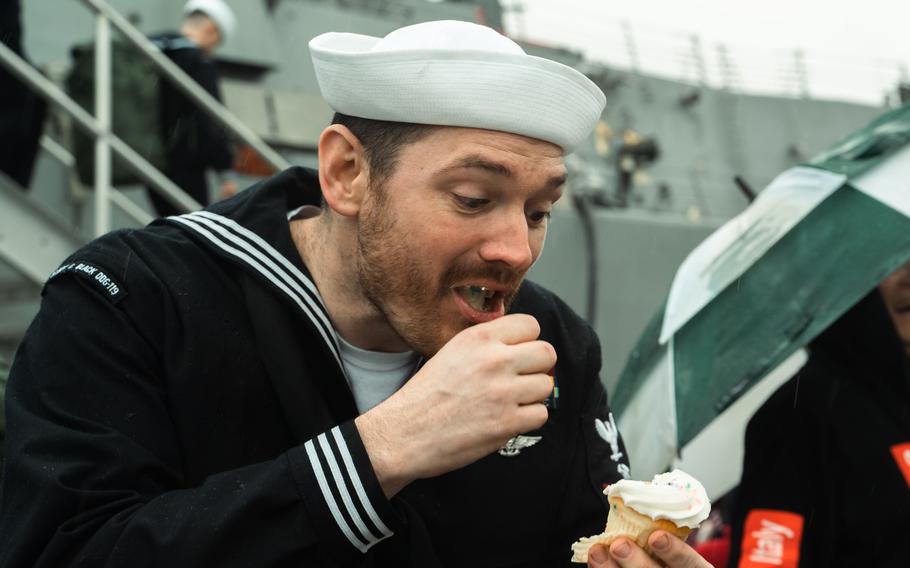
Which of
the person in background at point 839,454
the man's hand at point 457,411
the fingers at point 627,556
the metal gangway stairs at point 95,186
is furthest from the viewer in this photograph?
the metal gangway stairs at point 95,186

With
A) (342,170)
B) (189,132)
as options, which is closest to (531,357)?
(342,170)

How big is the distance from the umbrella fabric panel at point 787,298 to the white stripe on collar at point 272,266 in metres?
1.64

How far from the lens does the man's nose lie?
184 centimetres

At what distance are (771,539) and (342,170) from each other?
72.0 inches

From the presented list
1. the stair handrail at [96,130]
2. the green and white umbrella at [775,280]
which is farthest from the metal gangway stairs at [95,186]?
the green and white umbrella at [775,280]

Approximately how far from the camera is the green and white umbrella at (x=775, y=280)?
10.5 ft

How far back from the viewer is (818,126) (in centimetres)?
1438

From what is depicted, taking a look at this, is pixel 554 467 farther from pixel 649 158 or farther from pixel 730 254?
pixel 649 158

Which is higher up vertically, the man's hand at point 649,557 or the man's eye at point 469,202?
the man's eye at point 469,202

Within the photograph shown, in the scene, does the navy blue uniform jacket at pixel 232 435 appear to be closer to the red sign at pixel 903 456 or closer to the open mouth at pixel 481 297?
the open mouth at pixel 481 297

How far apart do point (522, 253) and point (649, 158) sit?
1013 centimetres

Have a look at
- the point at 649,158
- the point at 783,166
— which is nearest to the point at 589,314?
the point at 649,158

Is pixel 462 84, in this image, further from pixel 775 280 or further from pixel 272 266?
pixel 775 280

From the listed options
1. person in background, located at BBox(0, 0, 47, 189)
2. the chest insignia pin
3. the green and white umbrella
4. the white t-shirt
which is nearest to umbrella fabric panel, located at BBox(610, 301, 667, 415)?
the green and white umbrella
